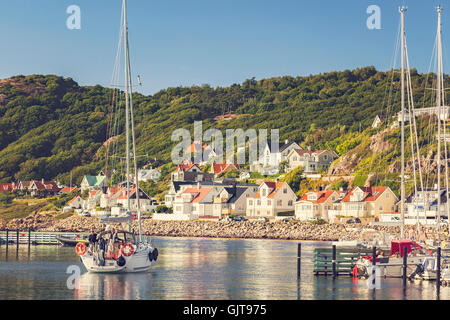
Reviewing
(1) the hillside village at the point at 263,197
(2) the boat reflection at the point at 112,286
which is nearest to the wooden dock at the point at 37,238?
(1) the hillside village at the point at 263,197

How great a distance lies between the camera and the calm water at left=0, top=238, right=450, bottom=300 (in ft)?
123

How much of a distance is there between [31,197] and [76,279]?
122 meters

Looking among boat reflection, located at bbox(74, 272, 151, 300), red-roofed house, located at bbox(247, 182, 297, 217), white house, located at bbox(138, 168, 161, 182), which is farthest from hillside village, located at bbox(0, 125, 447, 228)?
A: boat reflection, located at bbox(74, 272, 151, 300)

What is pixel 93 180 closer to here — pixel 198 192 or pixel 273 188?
pixel 198 192

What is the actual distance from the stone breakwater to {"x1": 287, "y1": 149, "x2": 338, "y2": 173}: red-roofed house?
36.8m

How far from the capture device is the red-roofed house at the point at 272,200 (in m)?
111

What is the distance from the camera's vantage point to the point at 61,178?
641 ft

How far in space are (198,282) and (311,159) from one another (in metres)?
97.2

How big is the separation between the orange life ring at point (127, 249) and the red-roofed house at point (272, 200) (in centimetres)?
6791

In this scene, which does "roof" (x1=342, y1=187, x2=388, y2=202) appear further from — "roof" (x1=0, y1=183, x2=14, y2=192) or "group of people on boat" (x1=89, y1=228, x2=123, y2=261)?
"roof" (x1=0, y1=183, x2=14, y2=192)

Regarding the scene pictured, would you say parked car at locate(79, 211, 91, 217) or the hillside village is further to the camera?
parked car at locate(79, 211, 91, 217)
